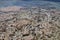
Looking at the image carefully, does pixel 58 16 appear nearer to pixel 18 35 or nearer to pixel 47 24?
pixel 47 24

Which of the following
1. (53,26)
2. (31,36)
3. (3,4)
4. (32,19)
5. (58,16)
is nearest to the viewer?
(31,36)

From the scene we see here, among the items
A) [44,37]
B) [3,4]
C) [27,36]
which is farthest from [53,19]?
[3,4]

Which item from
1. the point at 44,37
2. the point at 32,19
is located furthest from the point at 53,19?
the point at 44,37

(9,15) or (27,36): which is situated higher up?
(9,15)

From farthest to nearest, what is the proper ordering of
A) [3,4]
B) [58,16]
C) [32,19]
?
[3,4] < [58,16] < [32,19]

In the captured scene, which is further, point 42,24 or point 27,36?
point 42,24

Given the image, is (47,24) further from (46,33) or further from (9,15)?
(9,15)
